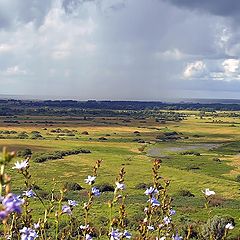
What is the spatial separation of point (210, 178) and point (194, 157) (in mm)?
15580

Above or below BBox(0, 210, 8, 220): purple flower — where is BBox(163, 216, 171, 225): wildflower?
below

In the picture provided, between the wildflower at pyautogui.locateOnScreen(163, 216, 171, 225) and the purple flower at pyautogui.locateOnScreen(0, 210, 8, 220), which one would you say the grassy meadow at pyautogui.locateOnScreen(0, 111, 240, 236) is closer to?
the wildflower at pyautogui.locateOnScreen(163, 216, 171, 225)

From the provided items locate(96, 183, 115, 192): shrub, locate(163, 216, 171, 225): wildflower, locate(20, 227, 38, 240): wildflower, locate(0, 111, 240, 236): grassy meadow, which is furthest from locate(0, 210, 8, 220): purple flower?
locate(96, 183, 115, 192): shrub

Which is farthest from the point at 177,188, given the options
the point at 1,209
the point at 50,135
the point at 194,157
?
the point at 50,135

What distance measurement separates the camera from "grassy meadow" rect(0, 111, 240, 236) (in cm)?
2982

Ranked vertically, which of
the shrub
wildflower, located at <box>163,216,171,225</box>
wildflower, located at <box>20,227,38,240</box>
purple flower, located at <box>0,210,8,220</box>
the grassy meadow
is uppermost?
purple flower, located at <box>0,210,8,220</box>

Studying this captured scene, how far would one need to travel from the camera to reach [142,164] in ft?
159

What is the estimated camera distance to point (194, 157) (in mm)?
57000

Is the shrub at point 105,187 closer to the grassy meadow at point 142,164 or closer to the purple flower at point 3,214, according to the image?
the grassy meadow at point 142,164

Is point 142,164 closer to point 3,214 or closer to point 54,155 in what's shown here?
point 54,155

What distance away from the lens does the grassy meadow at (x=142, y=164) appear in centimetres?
2982

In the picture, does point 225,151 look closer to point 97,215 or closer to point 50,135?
point 50,135

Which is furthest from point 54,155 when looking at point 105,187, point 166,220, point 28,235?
point 28,235

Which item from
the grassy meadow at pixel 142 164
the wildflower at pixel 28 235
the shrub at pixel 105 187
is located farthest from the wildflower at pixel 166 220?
the shrub at pixel 105 187
